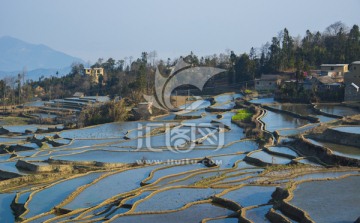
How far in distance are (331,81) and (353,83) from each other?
3.14 metres

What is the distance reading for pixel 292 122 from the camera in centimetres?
2492

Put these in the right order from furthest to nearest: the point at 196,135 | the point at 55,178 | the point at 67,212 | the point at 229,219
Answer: the point at 196,135
the point at 55,178
the point at 67,212
the point at 229,219

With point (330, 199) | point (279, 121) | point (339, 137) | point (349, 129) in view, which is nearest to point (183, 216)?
point (330, 199)

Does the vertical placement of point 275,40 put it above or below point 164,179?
above

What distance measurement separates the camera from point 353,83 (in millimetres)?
29719

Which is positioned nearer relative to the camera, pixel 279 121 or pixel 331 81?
pixel 279 121

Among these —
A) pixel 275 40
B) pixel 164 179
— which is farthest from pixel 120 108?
pixel 275 40

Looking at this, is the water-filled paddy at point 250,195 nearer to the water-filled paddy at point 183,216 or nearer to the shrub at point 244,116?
the water-filled paddy at point 183,216

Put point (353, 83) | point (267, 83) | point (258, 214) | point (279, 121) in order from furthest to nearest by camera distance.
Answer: point (267, 83) → point (353, 83) → point (279, 121) → point (258, 214)

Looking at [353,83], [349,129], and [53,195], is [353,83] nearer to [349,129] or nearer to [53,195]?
[349,129]

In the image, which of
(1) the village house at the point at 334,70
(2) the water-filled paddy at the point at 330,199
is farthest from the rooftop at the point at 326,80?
(2) the water-filled paddy at the point at 330,199

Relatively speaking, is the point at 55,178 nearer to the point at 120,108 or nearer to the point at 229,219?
the point at 229,219

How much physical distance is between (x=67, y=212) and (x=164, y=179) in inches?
152

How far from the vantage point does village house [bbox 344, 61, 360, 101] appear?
96.8ft
